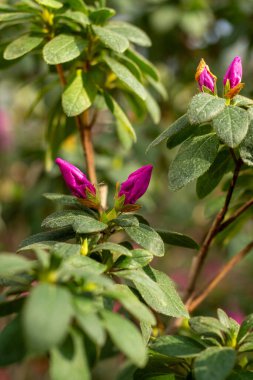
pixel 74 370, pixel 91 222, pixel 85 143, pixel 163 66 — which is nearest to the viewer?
pixel 74 370

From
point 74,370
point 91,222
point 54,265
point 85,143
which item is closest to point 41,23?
point 85,143

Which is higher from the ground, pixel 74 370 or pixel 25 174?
pixel 74 370

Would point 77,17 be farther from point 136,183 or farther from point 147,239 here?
point 147,239

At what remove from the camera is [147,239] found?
0.92 meters

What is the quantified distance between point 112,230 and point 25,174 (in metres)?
2.13

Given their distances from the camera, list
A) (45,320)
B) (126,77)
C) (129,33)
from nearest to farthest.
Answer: (45,320), (126,77), (129,33)

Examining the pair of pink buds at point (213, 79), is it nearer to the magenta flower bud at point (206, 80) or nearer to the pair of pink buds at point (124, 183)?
the magenta flower bud at point (206, 80)

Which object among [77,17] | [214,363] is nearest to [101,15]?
[77,17]

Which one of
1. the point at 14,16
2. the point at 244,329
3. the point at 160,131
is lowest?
the point at 160,131

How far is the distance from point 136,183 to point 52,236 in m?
0.16

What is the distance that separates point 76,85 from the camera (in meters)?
1.22

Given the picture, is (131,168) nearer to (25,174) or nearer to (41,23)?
(41,23)

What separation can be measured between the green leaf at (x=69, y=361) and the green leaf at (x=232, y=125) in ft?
1.19

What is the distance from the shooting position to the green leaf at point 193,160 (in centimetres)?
92
